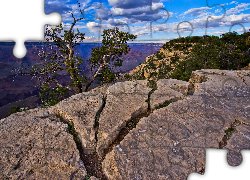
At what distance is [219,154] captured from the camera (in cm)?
264

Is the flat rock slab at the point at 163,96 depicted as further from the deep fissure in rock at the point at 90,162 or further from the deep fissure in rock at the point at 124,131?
the deep fissure in rock at the point at 90,162

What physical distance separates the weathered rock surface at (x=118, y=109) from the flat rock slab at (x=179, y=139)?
42 cm

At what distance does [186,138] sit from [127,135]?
3.73 ft

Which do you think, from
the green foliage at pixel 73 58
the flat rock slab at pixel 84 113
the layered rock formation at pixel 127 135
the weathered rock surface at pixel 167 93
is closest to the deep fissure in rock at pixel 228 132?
the layered rock formation at pixel 127 135

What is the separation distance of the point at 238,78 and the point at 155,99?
12.7ft

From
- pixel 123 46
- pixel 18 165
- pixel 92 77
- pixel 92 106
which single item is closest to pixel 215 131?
pixel 92 106

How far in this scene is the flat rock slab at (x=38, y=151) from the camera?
2.59 meters

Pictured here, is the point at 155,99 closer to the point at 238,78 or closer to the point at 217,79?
the point at 217,79

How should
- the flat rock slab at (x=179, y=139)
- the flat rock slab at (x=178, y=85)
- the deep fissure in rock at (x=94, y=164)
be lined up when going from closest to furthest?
the flat rock slab at (x=179, y=139), the deep fissure in rock at (x=94, y=164), the flat rock slab at (x=178, y=85)

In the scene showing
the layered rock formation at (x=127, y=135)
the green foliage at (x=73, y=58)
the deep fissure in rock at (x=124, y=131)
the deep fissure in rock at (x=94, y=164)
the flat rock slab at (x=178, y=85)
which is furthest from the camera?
the green foliage at (x=73, y=58)

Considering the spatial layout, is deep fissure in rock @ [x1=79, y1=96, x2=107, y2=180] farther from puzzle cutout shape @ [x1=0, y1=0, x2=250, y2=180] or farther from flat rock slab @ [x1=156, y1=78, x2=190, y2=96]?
flat rock slab @ [x1=156, y1=78, x2=190, y2=96]

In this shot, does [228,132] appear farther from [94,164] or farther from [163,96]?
[94,164]

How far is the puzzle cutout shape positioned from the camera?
8.14 ft

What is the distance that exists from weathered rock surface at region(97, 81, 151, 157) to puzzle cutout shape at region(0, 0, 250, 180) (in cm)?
48
